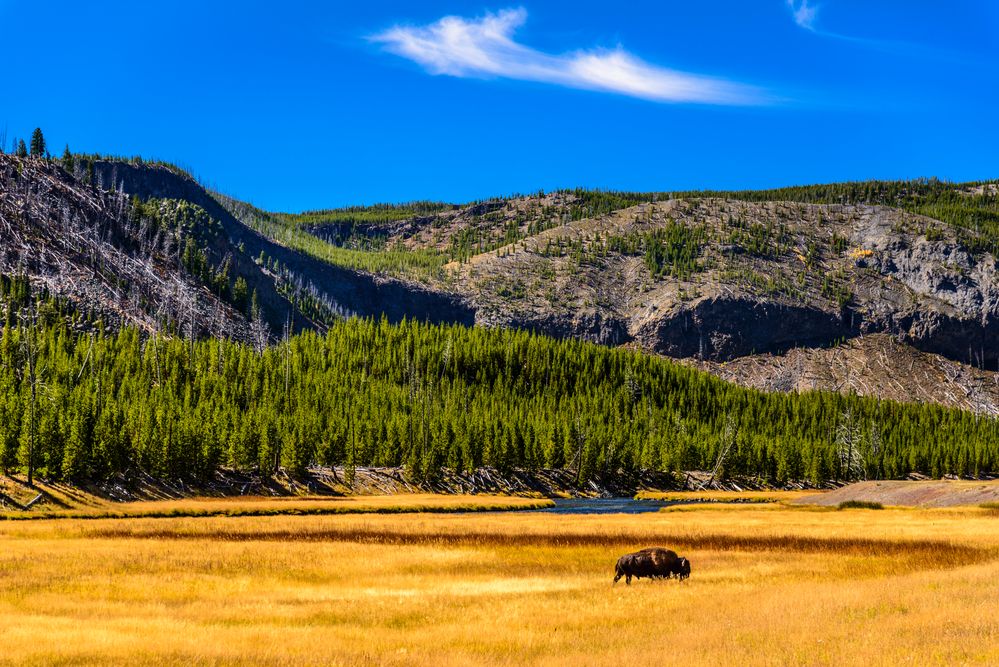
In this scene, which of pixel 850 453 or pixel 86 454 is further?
pixel 850 453

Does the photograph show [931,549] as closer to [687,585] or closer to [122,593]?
[687,585]

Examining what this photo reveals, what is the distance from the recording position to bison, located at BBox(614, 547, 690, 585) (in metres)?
34.3

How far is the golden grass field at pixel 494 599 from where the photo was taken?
65.0ft

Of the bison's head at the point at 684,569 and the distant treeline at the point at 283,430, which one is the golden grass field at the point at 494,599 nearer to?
the bison's head at the point at 684,569

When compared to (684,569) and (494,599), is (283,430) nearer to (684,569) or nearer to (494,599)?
(684,569)

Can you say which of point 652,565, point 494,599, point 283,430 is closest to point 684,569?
point 652,565

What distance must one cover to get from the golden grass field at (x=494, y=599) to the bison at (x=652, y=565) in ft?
3.73

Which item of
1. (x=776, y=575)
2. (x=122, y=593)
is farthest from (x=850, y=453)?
(x=122, y=593)

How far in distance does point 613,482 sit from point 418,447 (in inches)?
1459

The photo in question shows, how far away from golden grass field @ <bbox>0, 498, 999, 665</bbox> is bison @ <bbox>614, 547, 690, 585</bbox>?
114 cm

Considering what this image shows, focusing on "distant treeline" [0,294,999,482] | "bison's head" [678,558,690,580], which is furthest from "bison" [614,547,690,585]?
"distant treeline" [0,294,999,482]

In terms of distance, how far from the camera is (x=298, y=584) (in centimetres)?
3297

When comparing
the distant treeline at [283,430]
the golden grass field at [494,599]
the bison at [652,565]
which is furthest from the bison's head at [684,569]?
the distant treeline at [283,430]

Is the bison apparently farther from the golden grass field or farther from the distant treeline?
the distant treeline
